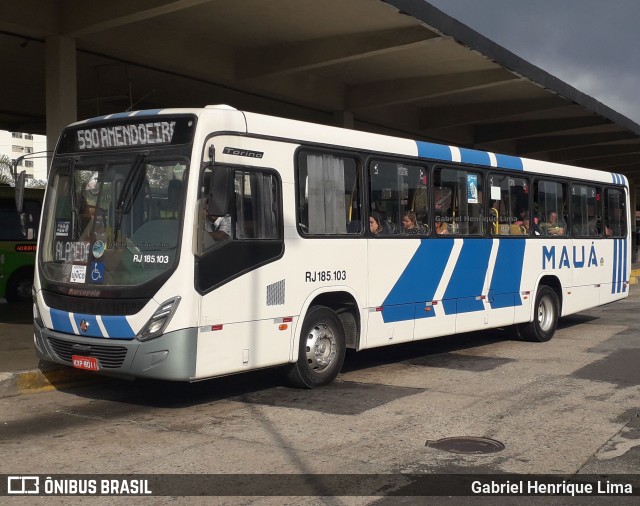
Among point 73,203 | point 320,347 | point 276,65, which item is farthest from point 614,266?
point 73,203

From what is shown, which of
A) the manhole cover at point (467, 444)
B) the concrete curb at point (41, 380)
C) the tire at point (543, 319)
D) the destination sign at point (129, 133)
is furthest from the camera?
the tire at point (543, 319)

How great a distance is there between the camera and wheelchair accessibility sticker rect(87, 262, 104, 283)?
8250 millimetres

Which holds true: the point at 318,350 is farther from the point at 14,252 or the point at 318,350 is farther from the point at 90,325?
the point at 14,252

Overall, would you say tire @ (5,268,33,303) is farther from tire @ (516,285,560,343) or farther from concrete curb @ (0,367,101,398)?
tire @ (516,285,560,343)

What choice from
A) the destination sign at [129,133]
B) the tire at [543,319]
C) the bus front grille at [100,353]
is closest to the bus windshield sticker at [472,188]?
the tire at [543,319]

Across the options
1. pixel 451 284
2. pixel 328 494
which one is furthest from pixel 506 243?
pixel 328 494

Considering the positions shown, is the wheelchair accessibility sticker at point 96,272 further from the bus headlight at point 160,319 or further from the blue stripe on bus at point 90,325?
the bus headlight at point 160,319

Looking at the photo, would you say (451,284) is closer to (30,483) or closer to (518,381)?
(518,381)

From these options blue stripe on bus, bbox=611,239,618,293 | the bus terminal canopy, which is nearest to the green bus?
the bus terminal canopy

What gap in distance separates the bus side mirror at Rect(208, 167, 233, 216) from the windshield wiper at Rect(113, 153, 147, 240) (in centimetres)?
78

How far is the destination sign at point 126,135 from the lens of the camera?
829cm

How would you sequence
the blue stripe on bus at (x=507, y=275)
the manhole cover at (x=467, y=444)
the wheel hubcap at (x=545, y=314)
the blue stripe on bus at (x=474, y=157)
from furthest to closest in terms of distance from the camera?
the wheel hubcap at (x=545, y=314)
the blue stripe on bus at (x=507, y=275)
the blue stripe on bus at (x=474, y=157)
the manhole cover at (x=467, y=444)

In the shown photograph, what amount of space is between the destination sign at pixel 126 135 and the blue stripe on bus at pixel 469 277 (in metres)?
4.96

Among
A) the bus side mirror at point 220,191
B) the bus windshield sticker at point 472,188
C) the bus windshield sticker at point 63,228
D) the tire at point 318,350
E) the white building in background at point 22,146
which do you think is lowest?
the tire at point 318,350
